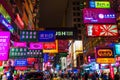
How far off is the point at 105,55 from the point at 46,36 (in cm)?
972

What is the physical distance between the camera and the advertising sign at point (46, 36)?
98.3 feet

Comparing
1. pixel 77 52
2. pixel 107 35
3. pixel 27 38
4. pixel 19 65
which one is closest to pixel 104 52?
pixel 107 35

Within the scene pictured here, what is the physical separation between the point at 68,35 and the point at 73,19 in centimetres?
11810

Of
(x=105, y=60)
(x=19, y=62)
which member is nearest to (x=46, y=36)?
(x=19, y=62)

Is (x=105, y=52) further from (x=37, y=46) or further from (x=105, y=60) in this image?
(x=37, y=46)

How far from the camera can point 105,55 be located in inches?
882

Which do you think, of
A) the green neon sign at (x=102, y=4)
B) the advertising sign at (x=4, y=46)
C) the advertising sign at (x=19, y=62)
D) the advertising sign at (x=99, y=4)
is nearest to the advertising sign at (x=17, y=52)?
the advertising sign at (x=19, y=62)

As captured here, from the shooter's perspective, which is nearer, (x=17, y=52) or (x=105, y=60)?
(x=105, y=60)

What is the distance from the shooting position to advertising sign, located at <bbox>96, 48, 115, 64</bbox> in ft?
72.3

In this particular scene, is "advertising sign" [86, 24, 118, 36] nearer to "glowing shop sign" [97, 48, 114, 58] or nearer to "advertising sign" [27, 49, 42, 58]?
"glowing shop sign" [97, 48, 114, 58]

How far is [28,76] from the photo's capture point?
80.9ft

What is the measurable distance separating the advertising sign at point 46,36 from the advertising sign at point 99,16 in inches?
179

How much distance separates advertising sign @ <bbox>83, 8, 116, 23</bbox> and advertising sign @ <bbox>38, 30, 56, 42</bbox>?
4544 mm

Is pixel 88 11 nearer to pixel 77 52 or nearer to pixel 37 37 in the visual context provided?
pixel 37 37
